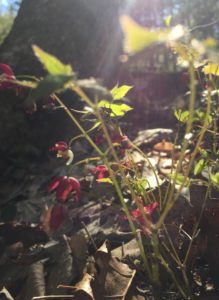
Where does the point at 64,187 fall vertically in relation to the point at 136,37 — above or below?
below

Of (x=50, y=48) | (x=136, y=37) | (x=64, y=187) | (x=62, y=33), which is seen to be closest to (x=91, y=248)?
(x=64, y=187)

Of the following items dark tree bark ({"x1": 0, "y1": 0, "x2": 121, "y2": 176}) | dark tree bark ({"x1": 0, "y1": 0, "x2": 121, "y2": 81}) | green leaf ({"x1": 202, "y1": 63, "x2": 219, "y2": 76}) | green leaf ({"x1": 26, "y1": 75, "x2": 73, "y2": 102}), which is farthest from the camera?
dark tree bark ({"x1": 0, "y1": 0, "x2": 121, "y2": 81})

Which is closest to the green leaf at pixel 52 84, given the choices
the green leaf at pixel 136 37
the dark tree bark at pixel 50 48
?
the green leaf at pixel 136 37

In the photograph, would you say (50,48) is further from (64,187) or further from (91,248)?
(64,187)

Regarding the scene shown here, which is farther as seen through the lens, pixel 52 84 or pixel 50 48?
pixel 50 48

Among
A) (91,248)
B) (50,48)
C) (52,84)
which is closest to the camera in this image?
(52,84)

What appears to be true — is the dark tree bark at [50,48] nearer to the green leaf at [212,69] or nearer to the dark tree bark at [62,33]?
the dark tree bark at [62,33]

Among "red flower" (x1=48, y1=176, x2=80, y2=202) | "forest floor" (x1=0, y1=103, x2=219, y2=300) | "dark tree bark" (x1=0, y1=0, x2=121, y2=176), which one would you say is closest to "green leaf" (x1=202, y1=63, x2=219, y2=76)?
"forest floor" (x1=0, y1=103, x2=219, y2=300)

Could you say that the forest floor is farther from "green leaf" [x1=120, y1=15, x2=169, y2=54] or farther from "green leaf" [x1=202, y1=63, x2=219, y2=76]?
"green leaf" [x1=120, y1=15, x2=169, y2=54]

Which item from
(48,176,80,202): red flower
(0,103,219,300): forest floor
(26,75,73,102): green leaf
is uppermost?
(26,75,73,102): green leaf

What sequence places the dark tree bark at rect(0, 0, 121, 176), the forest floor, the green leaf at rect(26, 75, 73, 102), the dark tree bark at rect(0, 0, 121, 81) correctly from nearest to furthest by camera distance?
the green leaf at rect(26, 75, 73, 102)
the forest floor
the dark tree bark at rect(0, 0, 121, 176)
the dark tree bark at rect(0, 0, 121, 81)
